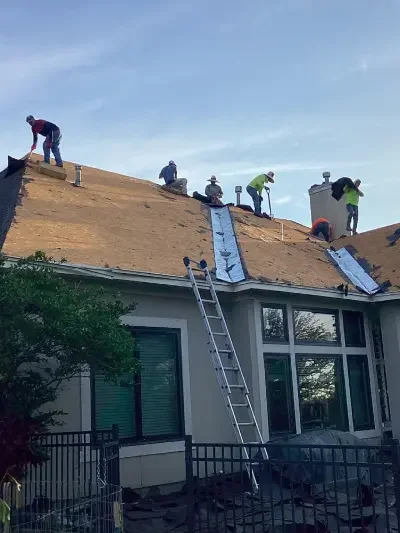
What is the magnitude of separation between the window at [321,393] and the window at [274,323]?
0.53m

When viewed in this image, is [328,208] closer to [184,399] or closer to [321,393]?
[321,393]

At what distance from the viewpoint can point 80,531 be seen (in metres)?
5.80

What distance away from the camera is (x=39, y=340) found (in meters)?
6.77

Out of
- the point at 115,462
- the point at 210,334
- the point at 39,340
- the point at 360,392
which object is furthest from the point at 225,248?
the point at 115,462

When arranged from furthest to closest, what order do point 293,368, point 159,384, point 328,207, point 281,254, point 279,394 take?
1. point 328,207
2. point 281,254
3. point 293,368
4. point 279,394
5. point 159,384

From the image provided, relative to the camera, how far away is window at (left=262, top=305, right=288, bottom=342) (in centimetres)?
1072

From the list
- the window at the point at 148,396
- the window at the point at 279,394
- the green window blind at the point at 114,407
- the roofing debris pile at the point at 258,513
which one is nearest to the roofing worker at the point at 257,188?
the window at the point at 279,394

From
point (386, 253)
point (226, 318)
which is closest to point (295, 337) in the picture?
point (226, 318)

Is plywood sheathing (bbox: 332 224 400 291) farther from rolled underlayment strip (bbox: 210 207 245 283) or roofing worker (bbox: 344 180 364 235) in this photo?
rolled underlayment strip (bbox: 210 207 245 283)

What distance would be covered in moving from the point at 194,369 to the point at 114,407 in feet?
4.97

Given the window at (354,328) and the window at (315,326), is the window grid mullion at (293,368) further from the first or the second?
the window at (354,328)

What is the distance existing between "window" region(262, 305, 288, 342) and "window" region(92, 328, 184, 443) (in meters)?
1.65

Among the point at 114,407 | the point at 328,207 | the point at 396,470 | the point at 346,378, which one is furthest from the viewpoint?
the point at 328,207

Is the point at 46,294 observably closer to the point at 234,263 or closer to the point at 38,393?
the point at 38,393
